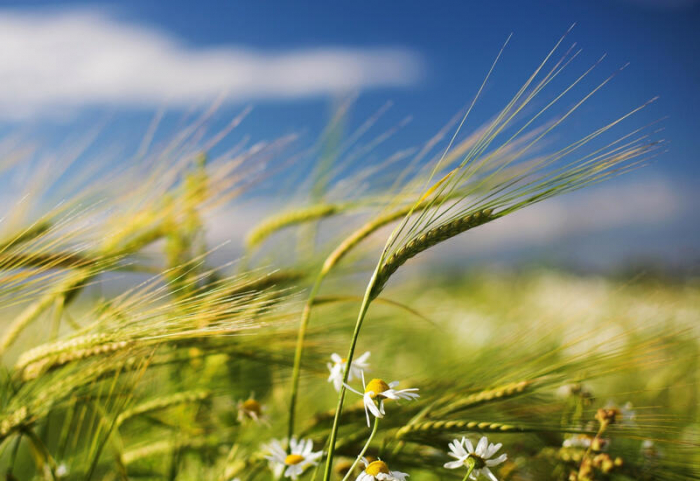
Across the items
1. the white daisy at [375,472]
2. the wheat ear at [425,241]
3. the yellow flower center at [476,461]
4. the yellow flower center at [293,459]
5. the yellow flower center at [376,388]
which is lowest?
the yellow flower center at [293,459]

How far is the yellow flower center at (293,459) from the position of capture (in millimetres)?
579

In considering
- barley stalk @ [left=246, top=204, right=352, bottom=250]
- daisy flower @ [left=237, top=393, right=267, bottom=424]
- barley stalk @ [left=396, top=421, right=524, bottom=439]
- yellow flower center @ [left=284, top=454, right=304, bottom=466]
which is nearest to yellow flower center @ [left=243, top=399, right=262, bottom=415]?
daisy flower @ [left=237, top=393, right=267, bottom=424]

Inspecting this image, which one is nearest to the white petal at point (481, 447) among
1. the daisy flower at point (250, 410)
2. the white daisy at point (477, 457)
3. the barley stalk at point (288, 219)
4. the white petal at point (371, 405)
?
the white daisy at point (477, 457)

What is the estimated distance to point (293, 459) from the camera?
0.59 metres

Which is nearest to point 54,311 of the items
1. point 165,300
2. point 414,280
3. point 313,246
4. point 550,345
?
point 165,300

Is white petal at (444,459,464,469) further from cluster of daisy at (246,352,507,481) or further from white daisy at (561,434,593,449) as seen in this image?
white daisy at (561,434,593,449)

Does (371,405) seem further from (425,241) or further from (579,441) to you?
(579,441)

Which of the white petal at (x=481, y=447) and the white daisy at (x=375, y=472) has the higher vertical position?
the white petal at (x=481, y=447)

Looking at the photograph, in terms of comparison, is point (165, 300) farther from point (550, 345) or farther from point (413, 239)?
point (550, 345)

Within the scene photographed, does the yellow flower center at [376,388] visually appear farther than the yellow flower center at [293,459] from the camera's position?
No

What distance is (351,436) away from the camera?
65cm

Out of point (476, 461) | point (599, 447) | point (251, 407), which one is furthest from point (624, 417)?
point (251, 407)

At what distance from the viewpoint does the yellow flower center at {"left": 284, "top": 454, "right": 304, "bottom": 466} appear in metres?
0.58

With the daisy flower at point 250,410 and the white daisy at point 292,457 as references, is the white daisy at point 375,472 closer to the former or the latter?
the white daisy at point 292,457
